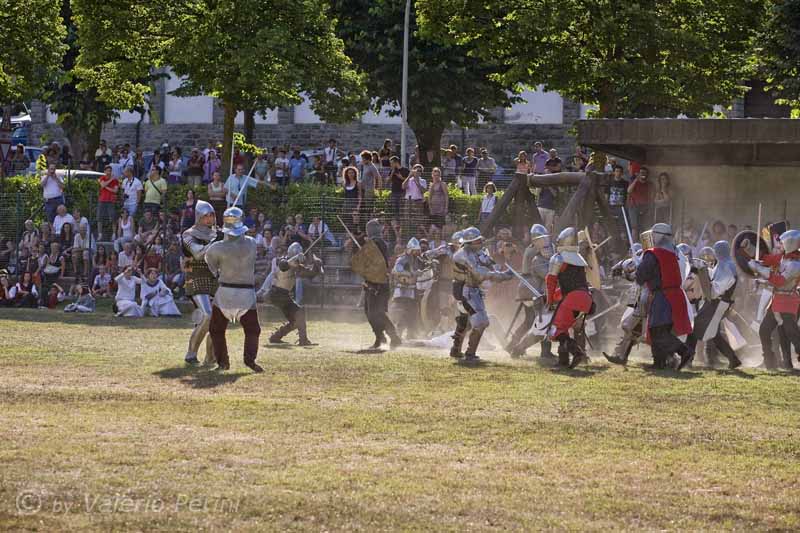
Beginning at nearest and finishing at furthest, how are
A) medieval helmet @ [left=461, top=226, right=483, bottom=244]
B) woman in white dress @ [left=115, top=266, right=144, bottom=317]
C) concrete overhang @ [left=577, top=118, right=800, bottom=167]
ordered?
medieval helmet @ [left=461, top=226, right=483, bottom=244]
concrete overhang @ [left=577, top=118, right=800, bottom=167]
woman in white dress @ [left=115, top=266, right=144, bottom=317]

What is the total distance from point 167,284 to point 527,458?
18.1m

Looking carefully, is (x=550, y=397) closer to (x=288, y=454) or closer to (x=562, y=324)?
(x=562, y=324)

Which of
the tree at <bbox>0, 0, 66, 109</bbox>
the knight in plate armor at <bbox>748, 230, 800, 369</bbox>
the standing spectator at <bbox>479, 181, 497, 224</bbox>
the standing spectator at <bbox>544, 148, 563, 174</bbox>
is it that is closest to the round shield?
the knight in plate armor at <bbox>748, 230, 800, 369</bbox>

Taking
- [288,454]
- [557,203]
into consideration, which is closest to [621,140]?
[557,203]

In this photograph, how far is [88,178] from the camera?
108ft

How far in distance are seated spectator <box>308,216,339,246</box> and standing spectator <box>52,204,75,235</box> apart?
5321 millimetres

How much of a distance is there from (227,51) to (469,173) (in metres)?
6.48

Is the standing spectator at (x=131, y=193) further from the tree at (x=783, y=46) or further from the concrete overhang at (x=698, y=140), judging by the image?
the tree at (x=783, y=46)

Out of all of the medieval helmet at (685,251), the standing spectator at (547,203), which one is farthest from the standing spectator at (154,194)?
the medieval helmet at (685,251)

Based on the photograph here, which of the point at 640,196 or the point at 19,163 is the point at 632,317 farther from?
the point at 19,163

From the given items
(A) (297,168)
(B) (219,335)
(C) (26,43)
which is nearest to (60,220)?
(A) (297,168)

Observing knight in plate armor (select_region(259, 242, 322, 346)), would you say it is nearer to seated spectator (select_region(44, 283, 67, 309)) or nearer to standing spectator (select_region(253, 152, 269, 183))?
seated spectator (select_region(44, 283, 67, 309))

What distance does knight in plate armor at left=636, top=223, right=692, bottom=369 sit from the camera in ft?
58.1

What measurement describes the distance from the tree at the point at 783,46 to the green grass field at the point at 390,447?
15.8 meters
